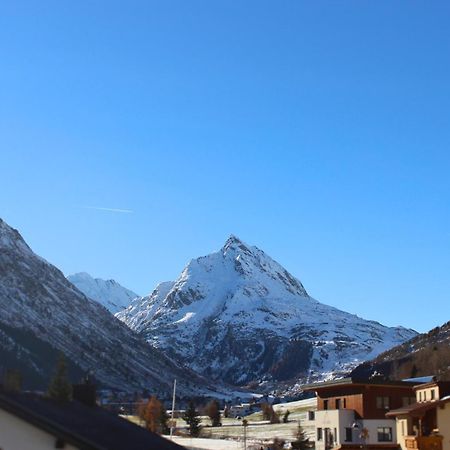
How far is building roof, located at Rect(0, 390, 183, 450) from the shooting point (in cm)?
1991

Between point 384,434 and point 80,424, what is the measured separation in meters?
63.1

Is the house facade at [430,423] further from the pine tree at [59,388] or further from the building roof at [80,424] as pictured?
the pine tree at [59,388]

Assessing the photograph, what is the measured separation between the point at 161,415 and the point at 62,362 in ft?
443

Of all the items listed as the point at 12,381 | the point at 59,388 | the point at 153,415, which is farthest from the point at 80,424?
the point at 153,415

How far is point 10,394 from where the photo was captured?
2094 cm

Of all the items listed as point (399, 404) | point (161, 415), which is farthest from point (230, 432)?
point (399, 404)

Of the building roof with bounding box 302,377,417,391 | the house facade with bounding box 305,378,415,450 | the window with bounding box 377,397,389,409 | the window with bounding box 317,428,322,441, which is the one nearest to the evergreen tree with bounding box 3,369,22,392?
the house facade with bounding box 305,378,415,450

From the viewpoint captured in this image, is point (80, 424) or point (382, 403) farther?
point (382, 403)

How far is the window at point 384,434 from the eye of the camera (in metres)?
79.7

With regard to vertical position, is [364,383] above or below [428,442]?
above

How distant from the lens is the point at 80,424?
22062 millimetres

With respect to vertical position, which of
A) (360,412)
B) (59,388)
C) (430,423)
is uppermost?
(360,412)

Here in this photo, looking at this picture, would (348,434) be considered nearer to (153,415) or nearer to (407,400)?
(407,400)

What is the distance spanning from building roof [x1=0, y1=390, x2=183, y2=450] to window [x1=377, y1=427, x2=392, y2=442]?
56744 millimetres
